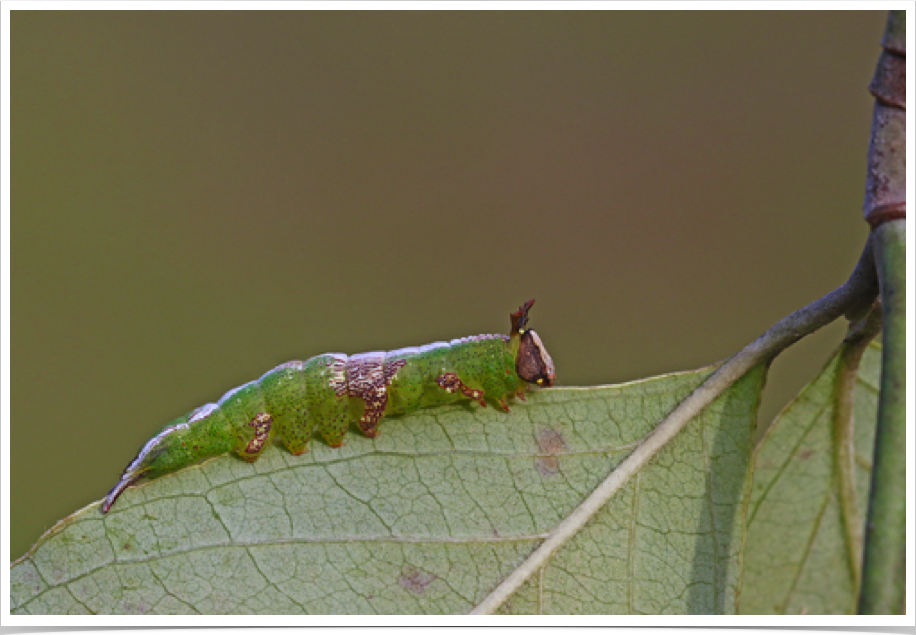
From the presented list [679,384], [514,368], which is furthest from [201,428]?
[679,384]

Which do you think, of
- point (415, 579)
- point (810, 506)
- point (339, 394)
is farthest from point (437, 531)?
point (810, 506)

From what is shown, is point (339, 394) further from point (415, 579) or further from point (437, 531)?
point (415, 579)

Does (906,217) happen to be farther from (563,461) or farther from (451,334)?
(451,334)

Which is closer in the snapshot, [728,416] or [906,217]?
[906,217]

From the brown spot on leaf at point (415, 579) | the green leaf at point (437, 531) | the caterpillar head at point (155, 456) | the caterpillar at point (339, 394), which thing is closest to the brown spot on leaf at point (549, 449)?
the green leaf at point (437, 531)

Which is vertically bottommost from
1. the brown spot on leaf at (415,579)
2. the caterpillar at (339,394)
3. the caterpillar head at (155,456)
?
the brown spot on leaf at (415,579)

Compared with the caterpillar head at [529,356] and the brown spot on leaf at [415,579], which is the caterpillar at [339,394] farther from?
the brown spot on leaf at [415,579]
